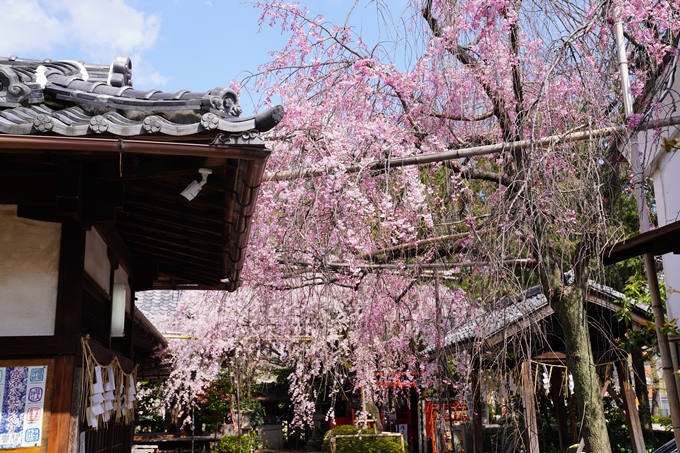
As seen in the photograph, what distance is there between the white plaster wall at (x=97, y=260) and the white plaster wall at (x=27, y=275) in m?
0.37

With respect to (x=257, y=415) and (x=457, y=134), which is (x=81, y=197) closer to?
(x=457, y=134)

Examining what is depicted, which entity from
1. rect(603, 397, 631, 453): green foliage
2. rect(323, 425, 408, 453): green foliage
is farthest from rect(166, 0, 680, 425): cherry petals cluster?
rect(323, 425, 408, 453): green foliage

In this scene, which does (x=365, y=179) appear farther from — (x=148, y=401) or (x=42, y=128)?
(x=148, y=401)

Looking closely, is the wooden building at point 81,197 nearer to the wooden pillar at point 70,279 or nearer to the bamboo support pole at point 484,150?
the wooden pillar at point 70,279

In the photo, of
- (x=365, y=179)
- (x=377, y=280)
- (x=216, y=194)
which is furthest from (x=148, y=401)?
(x=216, y=194)

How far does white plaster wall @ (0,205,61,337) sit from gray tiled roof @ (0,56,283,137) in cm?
94

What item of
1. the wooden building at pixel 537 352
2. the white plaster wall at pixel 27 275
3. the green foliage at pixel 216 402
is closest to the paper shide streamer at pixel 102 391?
the white plaster wall at pixel 27 275

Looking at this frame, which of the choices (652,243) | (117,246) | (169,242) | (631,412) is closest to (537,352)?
(631,412)

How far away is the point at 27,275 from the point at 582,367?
4.84m

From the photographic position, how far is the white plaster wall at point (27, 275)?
12.1 ft

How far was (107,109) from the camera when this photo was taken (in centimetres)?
304

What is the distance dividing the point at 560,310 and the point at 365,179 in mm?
2306

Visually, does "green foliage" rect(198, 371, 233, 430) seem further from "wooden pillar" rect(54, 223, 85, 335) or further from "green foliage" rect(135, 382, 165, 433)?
"wooden pillar" rect(54, 223, 85, 335)

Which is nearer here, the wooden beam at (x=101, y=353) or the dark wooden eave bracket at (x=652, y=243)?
the wooden beam at (x=101, y=353)
